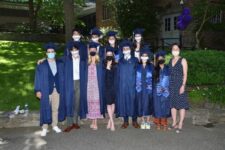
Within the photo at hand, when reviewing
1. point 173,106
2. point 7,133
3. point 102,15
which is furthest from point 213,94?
point 102,15

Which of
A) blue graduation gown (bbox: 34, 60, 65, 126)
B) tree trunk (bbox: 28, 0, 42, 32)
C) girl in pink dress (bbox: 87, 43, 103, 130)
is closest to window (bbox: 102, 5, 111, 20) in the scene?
tree trunk (bbox: 28, 0, 42, 32)

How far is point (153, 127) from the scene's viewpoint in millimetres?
8508

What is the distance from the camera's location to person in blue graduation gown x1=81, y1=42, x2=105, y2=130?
319 inches

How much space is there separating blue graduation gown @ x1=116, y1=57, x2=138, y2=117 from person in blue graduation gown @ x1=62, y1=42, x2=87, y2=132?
81 centimetres

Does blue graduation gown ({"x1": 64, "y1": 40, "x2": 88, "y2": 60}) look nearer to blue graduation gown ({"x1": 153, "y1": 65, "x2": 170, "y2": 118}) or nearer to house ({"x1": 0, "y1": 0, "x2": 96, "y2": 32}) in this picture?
blue graduation gown ({"x1": 153, "y1": 65, "x2": 170, "y2": 118})

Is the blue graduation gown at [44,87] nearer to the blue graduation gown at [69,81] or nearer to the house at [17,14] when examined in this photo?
the blue graduation gown at [69,81]

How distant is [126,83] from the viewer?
818 centimetres

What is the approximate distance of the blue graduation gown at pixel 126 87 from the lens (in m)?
8.15

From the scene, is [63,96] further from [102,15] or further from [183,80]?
[102,15]

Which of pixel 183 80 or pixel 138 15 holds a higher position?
pixel 138 15

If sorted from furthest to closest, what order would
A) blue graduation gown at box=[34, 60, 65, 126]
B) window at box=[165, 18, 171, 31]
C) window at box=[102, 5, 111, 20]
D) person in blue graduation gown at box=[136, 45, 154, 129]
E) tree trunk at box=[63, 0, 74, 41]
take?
1. window at box=[102, 5, 111, 20]
2. window at box=[165, 18, 171, 31]
3. tree trunk at box=[63, 0, 74, 41]
4. person in blue graduation gown at box=[136, 45, 154, 129]
5. blue graduation gown at box=[34, 60, 65, 126]

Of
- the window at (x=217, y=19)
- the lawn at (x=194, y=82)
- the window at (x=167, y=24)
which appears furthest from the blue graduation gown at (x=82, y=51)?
the window at (x=167, y=24)

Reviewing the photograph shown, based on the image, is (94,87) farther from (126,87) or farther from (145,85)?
(145,85)

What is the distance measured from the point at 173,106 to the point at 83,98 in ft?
6.63
